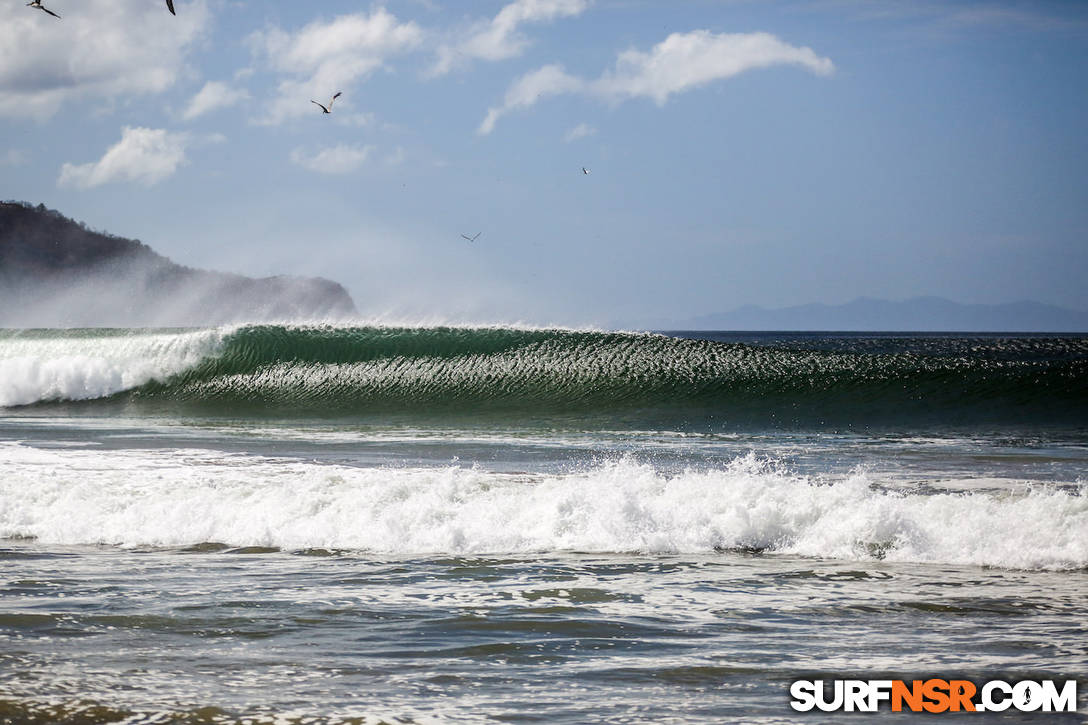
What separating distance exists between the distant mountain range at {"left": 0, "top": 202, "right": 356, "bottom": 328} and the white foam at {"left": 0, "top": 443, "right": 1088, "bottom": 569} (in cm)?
9340

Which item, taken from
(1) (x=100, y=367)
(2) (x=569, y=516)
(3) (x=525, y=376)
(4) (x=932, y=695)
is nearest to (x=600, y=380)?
(3) (x=525, y=376)

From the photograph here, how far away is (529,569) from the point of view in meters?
6.82

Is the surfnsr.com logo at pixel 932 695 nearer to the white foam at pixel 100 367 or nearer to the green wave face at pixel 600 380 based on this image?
the green wave face at pixel 600 380

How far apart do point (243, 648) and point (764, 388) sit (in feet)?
53.3

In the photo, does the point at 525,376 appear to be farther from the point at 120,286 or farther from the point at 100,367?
the point at 120,286

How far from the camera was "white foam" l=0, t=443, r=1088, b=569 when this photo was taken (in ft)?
24.2

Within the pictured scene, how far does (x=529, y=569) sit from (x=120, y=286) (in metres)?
108

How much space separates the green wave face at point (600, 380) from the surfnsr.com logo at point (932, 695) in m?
13.1

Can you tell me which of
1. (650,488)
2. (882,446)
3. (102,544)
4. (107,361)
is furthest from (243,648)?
(107,361)

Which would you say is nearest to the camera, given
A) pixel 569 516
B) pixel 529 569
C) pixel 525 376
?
pixel 529 569

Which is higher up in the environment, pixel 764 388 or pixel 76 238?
pixel 76 238

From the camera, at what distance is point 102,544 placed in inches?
316

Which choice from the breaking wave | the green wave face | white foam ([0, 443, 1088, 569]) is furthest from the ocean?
the breaking wave

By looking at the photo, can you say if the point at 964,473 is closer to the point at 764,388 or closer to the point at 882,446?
the point at 882,446
